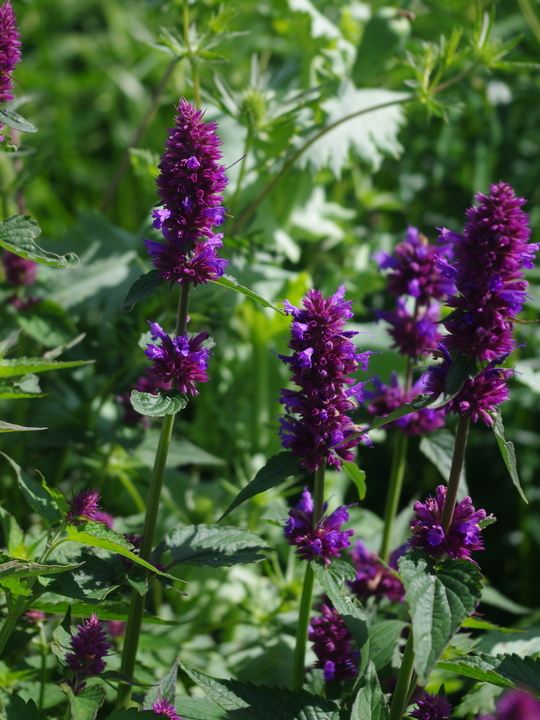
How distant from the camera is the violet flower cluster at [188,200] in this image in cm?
103

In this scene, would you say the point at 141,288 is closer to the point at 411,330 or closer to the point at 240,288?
the point at 240,288

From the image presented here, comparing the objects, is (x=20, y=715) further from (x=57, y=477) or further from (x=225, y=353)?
(x=225, y=353)

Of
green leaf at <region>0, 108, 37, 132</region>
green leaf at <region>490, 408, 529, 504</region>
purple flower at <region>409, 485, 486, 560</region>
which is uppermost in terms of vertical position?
green leaf at <region>0, 108, 37, 132</region>

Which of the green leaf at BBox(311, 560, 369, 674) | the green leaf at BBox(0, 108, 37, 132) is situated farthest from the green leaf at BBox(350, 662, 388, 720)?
the green leaf at BBox(0, 108, 37, 132)

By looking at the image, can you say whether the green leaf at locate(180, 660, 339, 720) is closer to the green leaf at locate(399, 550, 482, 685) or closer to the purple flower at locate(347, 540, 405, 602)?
the green leaf at locate(399, 550, 482, 685)

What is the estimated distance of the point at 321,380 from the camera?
42.7 inches

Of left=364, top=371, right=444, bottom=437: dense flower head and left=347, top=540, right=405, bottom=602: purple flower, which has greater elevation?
left=364, top=371, right=444, bottom=437: dense flower head

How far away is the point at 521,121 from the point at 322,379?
7.46 feet

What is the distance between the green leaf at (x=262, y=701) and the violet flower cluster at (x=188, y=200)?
1.87ft

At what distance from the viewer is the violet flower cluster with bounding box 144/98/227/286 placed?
40.7 inches

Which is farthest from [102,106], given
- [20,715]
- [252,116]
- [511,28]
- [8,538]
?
[20,715]

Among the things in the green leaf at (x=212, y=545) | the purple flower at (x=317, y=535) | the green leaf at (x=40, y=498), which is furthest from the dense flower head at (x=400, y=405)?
the green leaf at (x=40, y=498)

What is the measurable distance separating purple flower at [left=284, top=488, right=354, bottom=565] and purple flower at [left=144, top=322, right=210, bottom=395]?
0.90 ft

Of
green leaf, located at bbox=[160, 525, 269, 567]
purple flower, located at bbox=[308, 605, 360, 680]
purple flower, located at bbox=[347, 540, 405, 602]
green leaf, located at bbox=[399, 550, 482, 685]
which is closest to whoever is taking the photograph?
green leaf, located at bbox=[399, 550, 482, 685]
